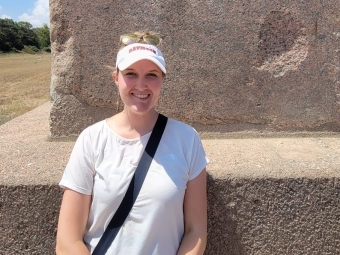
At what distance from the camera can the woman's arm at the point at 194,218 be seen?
1.63 metres

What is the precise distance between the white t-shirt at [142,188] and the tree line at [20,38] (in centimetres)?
4961

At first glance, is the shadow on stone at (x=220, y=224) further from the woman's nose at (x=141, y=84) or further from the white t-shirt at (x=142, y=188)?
the woman's nose at (x=141, y=84)

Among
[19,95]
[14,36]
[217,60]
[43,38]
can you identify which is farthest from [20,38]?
[217,60]

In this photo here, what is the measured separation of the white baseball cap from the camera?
158 cm

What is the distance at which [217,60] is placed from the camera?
8.27 feet

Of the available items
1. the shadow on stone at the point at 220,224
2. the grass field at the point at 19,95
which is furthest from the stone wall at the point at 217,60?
the grass field at the point at 19,95

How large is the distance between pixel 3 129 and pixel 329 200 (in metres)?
Answer: 2.12

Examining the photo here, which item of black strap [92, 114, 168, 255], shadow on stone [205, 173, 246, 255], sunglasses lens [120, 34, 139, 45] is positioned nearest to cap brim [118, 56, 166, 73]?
Answer: sunglasses lens [120, 34, 139, 45]

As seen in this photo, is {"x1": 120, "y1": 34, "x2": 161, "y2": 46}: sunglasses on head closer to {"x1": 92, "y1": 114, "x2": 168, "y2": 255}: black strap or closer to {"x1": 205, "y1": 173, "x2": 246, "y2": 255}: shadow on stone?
{"x1": 92, "y1": 114, "x2": 168, "y2": 255}: black strap

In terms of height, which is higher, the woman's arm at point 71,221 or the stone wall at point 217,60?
the stone wall at point 217,60

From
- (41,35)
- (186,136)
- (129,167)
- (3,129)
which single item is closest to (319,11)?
(186,136)

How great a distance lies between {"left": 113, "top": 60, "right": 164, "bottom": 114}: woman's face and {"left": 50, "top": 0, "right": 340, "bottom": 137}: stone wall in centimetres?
90

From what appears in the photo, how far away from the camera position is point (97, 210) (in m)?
1.58

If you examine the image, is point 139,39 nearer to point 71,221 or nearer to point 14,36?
point 71,221
